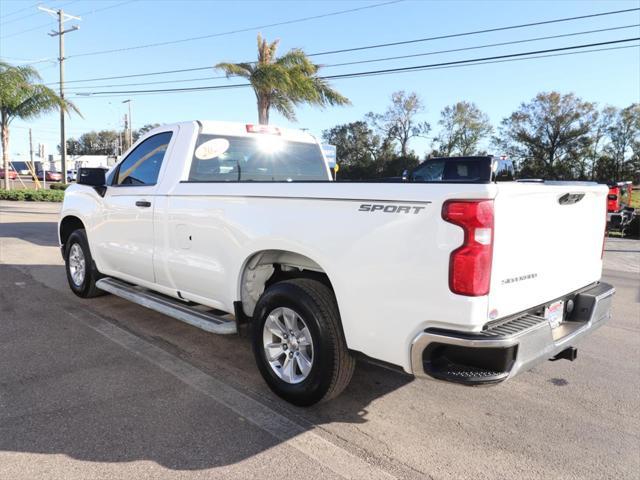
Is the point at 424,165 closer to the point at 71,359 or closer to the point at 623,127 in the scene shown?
the point at 71,359

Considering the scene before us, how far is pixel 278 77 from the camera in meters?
17.9

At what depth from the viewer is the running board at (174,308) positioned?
377 cm

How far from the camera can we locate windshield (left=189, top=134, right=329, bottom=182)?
443 cm

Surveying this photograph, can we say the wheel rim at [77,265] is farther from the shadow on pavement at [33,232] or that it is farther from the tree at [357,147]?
the tree at [357,147]

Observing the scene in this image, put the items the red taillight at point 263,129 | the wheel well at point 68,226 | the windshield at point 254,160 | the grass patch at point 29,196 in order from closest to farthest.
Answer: the windshield at point 254,160 < the red taillight at point 263,129 < the wheel well at point 68,226 < the grass patch at point 29,196

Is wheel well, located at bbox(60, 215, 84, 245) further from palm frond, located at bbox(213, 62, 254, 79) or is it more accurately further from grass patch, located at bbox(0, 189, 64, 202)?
grass patch, located at bbox(0, 189, 64, 202)

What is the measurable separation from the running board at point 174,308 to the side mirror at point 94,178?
1.01 metres

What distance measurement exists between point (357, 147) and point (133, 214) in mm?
57084

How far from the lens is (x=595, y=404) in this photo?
11.7ft

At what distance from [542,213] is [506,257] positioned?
446mm

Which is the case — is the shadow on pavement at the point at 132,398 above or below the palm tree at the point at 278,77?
below

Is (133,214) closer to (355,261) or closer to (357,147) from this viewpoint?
(355,261)

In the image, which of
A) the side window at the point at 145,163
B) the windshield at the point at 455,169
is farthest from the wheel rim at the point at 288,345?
the windshield at the point at 455,169

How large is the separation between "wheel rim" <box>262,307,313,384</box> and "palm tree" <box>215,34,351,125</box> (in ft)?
51.0
